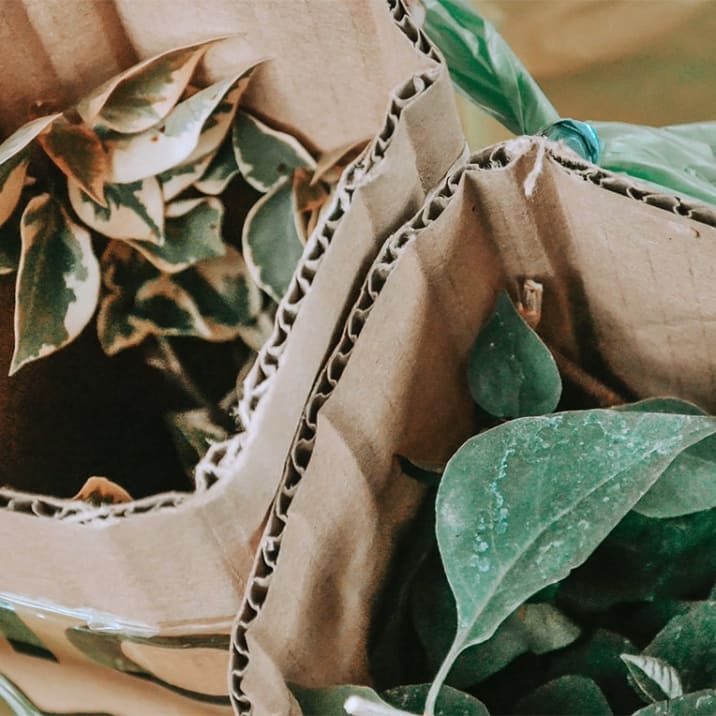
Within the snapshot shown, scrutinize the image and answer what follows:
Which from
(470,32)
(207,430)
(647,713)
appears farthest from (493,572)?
(470,32)

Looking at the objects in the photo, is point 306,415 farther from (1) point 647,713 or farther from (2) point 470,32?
(2) point 470,32

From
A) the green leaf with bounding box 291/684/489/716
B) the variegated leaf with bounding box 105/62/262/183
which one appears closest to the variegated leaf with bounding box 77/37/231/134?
the variegated leaf with bounding box 105/62/262/183

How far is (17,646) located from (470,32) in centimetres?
39

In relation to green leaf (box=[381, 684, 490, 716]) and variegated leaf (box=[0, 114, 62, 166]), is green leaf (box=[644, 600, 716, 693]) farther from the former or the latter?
variegated leaf (box=[0, 114, 62, 166])

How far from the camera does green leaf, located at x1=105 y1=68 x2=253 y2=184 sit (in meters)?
0.38

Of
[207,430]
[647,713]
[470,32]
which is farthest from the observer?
[470,32]

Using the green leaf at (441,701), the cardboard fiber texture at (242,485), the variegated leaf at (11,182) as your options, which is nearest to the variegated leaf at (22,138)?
the variegated leaf at (11,182)

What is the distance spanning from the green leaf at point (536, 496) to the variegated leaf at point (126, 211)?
0.19 meters

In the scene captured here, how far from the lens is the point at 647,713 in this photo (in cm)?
24

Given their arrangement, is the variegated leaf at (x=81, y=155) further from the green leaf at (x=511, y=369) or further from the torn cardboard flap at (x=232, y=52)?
the green leaf at (x=511, y=369)

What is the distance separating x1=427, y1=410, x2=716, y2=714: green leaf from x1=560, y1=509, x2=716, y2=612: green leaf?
41 millimetres

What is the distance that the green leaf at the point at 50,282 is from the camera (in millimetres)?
375

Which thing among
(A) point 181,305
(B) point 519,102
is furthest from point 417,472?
(B) point 519,102

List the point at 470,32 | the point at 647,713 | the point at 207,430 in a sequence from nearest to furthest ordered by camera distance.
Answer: the point at 647,713 < the point at 207,430 < the point at 470,32
